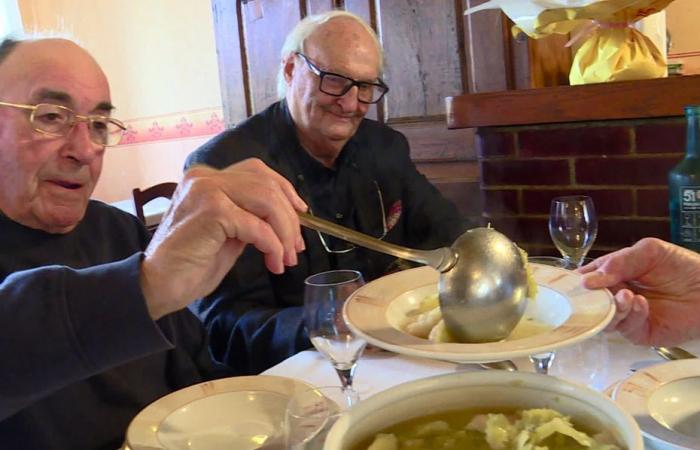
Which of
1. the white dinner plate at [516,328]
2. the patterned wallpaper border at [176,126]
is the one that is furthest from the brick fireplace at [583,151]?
the patterned wallpaper border at [176,126]

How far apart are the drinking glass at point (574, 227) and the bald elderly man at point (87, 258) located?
71 centimetres

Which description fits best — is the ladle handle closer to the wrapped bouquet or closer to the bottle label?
the bottle label

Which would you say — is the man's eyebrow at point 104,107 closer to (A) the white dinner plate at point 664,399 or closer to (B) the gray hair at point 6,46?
(B) the gray hair at point 6,46

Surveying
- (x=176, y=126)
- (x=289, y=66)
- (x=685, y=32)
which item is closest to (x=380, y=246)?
(x=289, y=66)

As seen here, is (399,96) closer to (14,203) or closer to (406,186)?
(406,186)

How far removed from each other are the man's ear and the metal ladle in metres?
1.25

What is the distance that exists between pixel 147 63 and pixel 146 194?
137 cm

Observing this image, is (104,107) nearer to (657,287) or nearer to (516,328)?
(516,328)

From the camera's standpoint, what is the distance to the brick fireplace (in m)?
1.64

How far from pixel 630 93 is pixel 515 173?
384 millimetres

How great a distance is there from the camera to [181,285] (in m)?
0.78

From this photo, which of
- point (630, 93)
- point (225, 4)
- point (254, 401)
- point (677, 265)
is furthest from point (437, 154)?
point (254, 401)

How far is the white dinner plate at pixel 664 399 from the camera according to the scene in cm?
61

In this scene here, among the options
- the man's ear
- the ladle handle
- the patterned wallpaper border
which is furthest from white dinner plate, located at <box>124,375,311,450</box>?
the patterned wallpaper border
